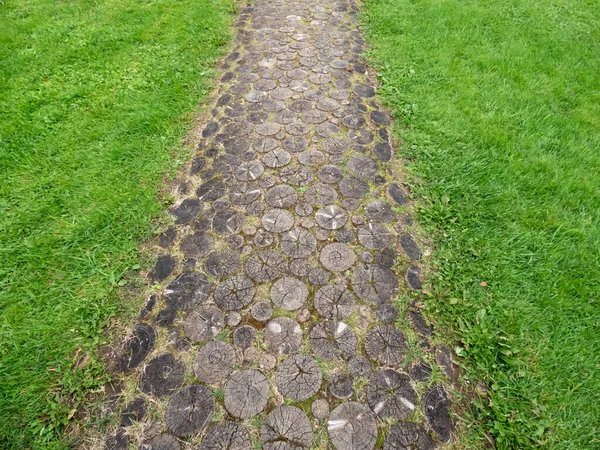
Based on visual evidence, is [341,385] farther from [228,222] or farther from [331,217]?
[228,222]

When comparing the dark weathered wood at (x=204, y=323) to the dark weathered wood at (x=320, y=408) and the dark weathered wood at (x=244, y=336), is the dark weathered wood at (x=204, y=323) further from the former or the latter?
the dark weathered wood at (x=320, y=408)

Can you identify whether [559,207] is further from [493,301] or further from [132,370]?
[132,370]

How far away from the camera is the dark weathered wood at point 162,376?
2.36 meters

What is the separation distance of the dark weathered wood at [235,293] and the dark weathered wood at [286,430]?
0.83 meters

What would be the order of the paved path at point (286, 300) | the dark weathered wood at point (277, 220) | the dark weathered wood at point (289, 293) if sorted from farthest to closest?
the dark weathered wood at point (277, 220) → the dark weathered wood at point (289, 293) → the paved path at point (286, 300)

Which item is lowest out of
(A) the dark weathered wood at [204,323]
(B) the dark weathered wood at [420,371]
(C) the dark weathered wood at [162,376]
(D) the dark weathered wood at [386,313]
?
(C) the dark weathered wood at [162,376]

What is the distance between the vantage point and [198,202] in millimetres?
3486

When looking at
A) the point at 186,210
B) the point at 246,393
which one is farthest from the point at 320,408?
the point at 186,210

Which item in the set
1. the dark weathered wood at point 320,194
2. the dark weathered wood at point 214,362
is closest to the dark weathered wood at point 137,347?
the dark weathered wood at point 214,362

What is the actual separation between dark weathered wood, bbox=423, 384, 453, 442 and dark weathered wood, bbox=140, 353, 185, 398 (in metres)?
1.65

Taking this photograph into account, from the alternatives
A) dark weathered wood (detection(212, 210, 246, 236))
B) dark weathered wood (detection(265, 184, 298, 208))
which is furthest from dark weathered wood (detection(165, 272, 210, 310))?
dark weathered wood (detection(265, 184, 298, 208))

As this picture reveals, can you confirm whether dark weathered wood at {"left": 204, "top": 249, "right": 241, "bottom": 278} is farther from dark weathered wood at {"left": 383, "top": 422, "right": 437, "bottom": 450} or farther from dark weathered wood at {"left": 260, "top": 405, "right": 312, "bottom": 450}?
dark weathered wood at {"left": 383, "top": 422, "right": 437, "bottom": 450}

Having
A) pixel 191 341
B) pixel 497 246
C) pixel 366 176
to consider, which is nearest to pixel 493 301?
pixel 497 246

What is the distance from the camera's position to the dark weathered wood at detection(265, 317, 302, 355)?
2.52m
